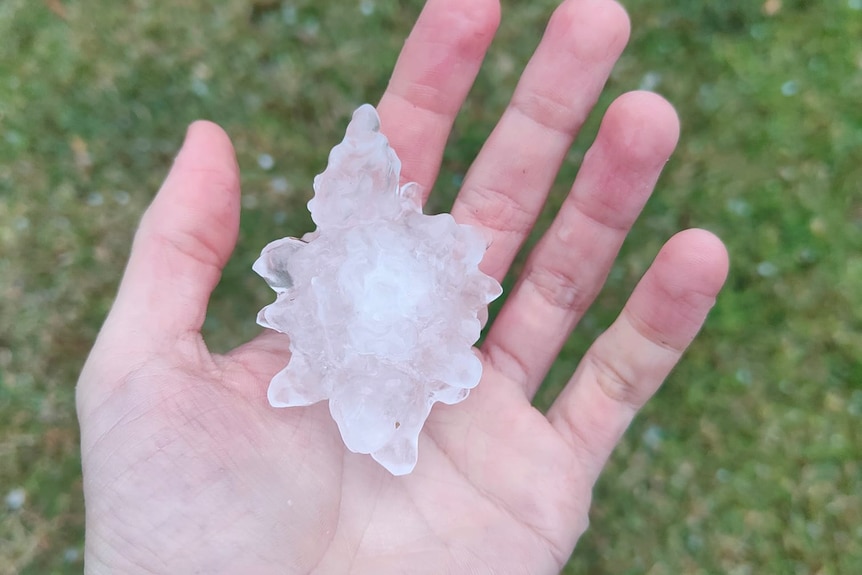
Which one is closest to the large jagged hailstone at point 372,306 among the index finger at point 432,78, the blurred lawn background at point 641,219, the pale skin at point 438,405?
the pale skin at point 438,405

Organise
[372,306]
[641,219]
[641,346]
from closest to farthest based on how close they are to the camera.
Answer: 1. [372,306]
2. [641,346]
3. [641,219]

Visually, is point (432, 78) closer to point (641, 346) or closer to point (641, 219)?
point (641, 346)

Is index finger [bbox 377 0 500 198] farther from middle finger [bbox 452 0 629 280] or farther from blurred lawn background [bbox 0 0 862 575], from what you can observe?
blurred lawn background [bbox 0 0 862 575]

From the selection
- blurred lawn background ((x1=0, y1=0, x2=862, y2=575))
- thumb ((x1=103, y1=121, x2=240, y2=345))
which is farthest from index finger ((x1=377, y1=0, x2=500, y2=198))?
blurred lawn background ((x1=0, y1=0, x2=862, y2=575))

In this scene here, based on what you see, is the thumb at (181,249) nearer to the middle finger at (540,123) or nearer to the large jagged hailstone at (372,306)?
the large jagged hailstone at (372,306)

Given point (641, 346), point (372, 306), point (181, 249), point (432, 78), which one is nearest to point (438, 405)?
point (372, 306)

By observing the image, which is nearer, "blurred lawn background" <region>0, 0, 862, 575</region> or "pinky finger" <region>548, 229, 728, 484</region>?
"pinky finger" <region>548, 229, 728, 484</region>
